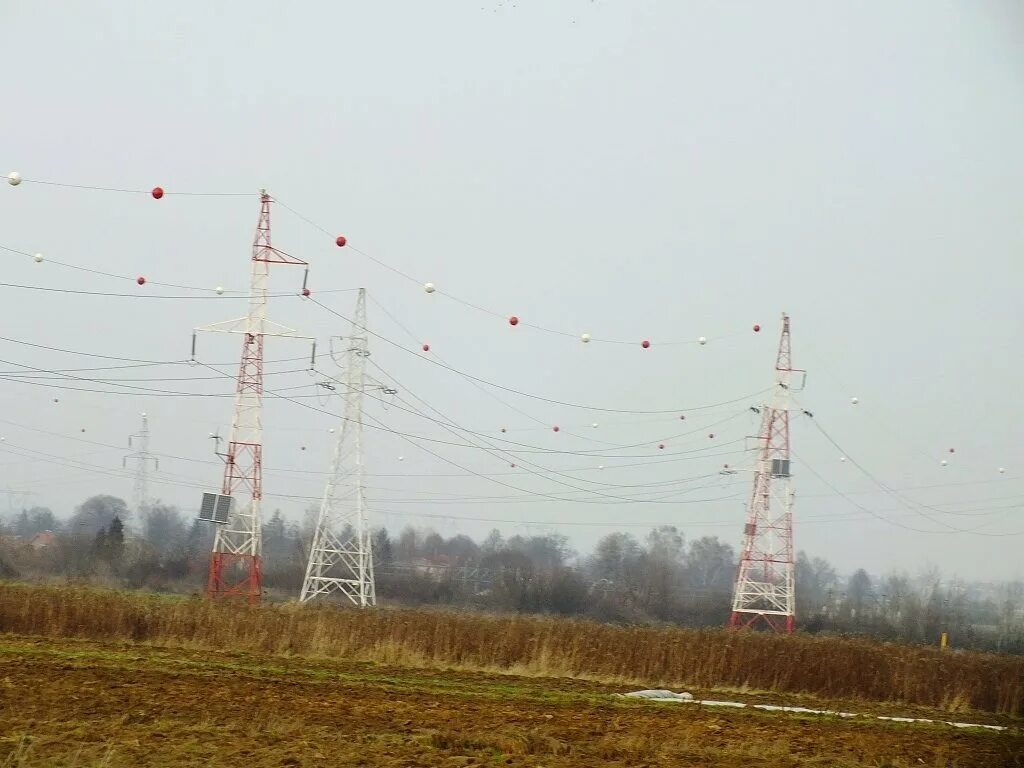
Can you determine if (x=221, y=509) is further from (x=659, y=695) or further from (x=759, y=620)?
(x=759, y=620)

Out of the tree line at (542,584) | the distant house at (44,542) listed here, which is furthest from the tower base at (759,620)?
the distant house at (44,542)

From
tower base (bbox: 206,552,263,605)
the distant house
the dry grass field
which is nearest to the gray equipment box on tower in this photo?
tower base (bbox: 206,552,263,605)

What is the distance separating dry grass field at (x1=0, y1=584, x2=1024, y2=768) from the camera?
1238cm

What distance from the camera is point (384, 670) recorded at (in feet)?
72.2

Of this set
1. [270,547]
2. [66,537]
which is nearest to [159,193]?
[66,537]

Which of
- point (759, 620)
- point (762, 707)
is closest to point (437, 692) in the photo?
point (762, 707)

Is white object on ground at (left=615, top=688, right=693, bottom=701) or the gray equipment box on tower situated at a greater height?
the gray equipment box on tower

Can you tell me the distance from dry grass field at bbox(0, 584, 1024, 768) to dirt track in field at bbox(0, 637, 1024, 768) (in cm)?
4

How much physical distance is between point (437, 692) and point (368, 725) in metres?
4.40

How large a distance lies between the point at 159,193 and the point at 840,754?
12373 mm

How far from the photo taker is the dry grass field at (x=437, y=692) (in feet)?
40.6

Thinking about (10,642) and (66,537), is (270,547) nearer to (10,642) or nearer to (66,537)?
(66,537)

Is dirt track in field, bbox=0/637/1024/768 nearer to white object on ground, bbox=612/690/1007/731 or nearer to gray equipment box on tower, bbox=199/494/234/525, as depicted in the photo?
white object on ground, bbox=612/690/1007/731

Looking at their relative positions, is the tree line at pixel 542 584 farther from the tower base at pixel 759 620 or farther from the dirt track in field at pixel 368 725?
the dirt track in field at pixel 368 725
